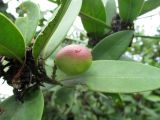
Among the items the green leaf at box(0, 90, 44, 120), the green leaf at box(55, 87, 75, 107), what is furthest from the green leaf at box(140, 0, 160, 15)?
the green leaf at box(0, 90, 44, 120)

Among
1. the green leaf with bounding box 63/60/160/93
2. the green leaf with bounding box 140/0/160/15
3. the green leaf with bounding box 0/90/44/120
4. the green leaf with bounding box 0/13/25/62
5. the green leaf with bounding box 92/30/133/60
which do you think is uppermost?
the green leaf with bounding box 140/0/160/15

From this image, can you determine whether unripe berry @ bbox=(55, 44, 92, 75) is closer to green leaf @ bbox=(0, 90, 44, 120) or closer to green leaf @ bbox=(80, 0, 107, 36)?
green leaf @ bbox=(0, 90, 44, 120)

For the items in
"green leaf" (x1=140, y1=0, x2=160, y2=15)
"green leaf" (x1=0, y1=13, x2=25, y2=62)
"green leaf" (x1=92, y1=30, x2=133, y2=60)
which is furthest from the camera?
"green leaf" (x1=140, y1=0, x2=160, y2=15)

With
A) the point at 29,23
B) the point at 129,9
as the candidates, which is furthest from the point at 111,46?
the point at 29,23

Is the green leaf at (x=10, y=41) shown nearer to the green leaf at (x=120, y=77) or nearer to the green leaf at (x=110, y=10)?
the green leaf at (x=120, y=77)

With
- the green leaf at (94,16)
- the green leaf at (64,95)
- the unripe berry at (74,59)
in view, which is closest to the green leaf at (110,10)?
the green leaf at (94,16)

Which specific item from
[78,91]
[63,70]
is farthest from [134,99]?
[63,70]
